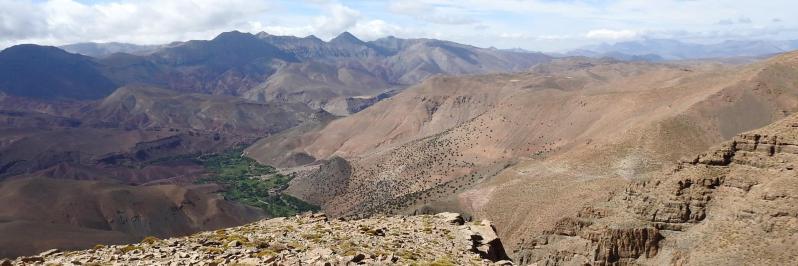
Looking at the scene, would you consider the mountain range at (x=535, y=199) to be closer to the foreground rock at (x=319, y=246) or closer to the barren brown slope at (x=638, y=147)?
the foreground rock at (x=319, y=246)

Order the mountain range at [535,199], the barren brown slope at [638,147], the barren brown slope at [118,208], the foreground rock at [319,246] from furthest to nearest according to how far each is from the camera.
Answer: the barren brown slope at [118,208], the barren brown slope at [638,147], the mountain range at [535,199], the foreground rock at [319,246]

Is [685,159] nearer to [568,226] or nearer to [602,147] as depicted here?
[568,226]

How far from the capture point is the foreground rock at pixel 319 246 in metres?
25.9

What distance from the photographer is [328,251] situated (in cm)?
2698

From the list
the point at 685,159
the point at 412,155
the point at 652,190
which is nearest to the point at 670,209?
the point at 652,190

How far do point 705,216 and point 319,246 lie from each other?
158 feet

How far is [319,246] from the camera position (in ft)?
101

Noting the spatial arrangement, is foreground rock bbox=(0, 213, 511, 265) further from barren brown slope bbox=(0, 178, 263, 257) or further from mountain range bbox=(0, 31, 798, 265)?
barren brown slope bbox=(0, 178, 263, 257)

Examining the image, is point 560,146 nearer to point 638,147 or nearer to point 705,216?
point 638,147

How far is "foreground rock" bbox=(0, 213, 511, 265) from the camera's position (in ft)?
85.0

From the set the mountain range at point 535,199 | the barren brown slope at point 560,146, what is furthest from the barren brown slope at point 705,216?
the barren brown slope at point 560,146

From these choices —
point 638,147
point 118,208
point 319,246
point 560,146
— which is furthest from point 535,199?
point 118,208

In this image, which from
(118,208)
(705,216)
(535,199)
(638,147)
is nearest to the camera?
(705,216)

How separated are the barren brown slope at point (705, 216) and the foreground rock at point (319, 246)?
29.1m
